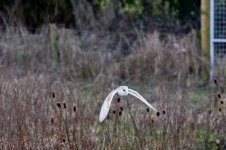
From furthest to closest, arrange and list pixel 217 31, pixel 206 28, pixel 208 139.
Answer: pixel 217 31
pixel 206 28
pixel 208 139

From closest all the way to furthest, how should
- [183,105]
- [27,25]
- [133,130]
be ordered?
[133,130]
[183,105]
[27,25]

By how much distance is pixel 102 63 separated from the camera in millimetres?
12406

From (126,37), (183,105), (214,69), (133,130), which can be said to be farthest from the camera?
(126,37)

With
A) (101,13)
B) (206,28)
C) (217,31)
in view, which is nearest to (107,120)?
(206,28)

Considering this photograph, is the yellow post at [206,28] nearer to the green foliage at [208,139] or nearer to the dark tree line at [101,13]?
the dark tree line at [101,13]

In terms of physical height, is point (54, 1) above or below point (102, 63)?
above

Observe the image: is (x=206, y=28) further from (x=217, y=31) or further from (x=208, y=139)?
(x=208, y=139)

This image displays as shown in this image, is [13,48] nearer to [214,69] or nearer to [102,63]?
[102,63]

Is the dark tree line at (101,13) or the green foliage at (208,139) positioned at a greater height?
the dark tree line at (101,13)

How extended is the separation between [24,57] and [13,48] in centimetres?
28

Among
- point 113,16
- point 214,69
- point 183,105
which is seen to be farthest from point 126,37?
point 183,105

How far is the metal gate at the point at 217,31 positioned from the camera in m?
11.5

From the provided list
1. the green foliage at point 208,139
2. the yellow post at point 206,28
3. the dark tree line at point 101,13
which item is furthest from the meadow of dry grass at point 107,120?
the dark tree line at point 101,13

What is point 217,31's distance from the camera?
12.4 m
